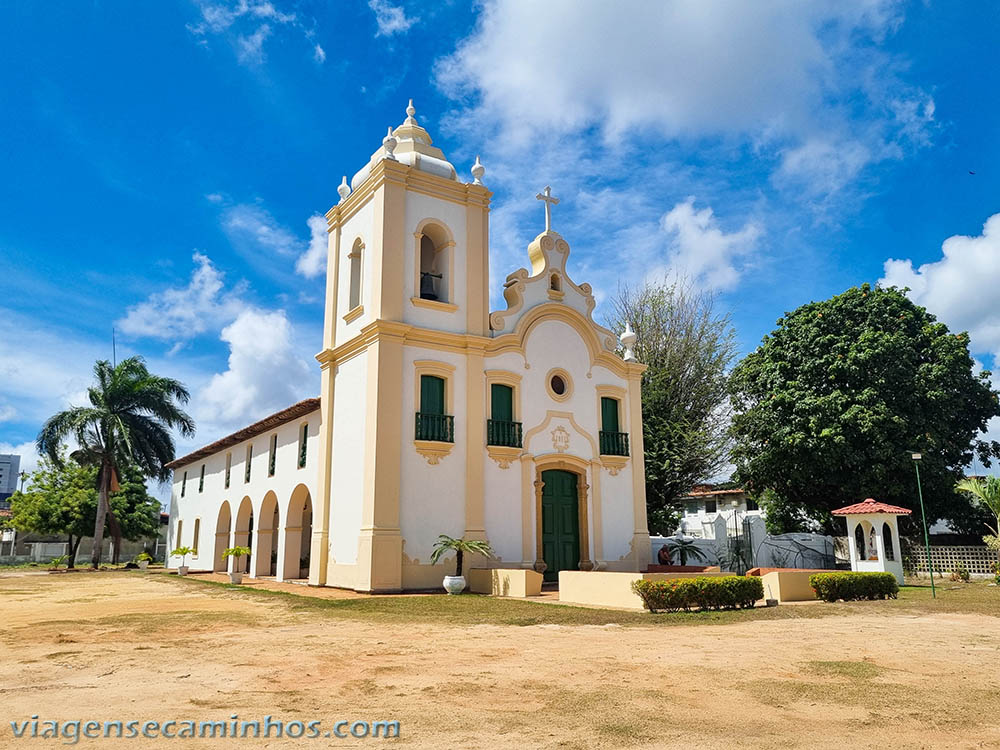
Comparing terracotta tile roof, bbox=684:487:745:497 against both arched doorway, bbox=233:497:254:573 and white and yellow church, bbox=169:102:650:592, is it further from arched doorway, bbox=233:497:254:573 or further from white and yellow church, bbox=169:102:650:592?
arched doorway, bbox=233:497:254:573

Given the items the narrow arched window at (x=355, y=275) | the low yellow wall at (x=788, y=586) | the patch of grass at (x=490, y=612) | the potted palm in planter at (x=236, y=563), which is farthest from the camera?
the potted palm in planter at (x=236, y=563)

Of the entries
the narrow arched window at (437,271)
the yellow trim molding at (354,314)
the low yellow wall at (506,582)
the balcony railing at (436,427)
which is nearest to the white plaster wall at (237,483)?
the yellow trim molding at (354,314)

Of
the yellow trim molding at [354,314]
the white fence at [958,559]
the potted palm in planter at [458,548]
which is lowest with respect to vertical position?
the white fence at [958,559]

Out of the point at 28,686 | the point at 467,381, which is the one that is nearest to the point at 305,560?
the point at 467,381

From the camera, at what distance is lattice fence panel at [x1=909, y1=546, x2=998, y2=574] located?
24.4 meters

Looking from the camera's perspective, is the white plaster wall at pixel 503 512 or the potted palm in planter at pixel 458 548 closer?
the potted palm in planter at pixel 458 548

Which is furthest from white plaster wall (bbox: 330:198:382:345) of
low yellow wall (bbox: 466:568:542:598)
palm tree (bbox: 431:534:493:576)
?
low yellow wall (bbox: 466:568:542:598)

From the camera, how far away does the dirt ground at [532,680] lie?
223 inches

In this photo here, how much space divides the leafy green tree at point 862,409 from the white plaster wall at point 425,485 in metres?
13.1

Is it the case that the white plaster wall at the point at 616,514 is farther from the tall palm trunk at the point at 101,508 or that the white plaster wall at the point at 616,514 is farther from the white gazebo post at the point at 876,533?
the tall palm trunk at the point at 101,508

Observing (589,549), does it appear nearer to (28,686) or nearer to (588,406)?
(588,406)

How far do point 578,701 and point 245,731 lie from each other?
2.72 m

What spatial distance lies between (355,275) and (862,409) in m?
16.9

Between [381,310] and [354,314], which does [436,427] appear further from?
[354,314]
